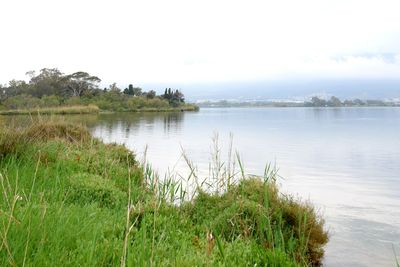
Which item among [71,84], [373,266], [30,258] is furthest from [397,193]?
[71,84]

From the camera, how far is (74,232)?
4.79 m

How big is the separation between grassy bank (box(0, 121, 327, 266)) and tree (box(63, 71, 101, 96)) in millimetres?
104169

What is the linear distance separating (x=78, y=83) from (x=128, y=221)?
116863 mm

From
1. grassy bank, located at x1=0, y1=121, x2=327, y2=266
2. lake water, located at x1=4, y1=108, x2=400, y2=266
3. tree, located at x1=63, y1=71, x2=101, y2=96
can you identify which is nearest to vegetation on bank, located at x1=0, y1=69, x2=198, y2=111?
tree, located at x1=63, y1=71, x2=101, y2=96

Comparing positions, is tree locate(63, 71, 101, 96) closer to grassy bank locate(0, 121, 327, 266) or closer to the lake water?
the lake water

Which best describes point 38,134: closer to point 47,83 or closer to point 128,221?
point 128,221

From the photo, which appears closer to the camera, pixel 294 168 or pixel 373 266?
pixel 373 266

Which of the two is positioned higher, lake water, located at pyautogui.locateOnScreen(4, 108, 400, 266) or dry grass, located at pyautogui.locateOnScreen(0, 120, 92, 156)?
dry grass, located at pyautogui.locateOnScreen(0, 120, 92, 156)

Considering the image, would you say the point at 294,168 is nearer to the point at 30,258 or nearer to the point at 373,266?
the point at 373,266

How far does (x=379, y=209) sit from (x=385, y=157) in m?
14.6

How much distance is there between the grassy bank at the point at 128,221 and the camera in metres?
3.98

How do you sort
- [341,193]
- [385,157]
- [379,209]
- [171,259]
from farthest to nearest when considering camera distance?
[385,157] < [341,193] < [379,209] < [171,259]

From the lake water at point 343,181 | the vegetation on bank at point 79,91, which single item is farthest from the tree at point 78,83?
the lake water at point 343,181

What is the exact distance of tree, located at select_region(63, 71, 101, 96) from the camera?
11250 centimetres
